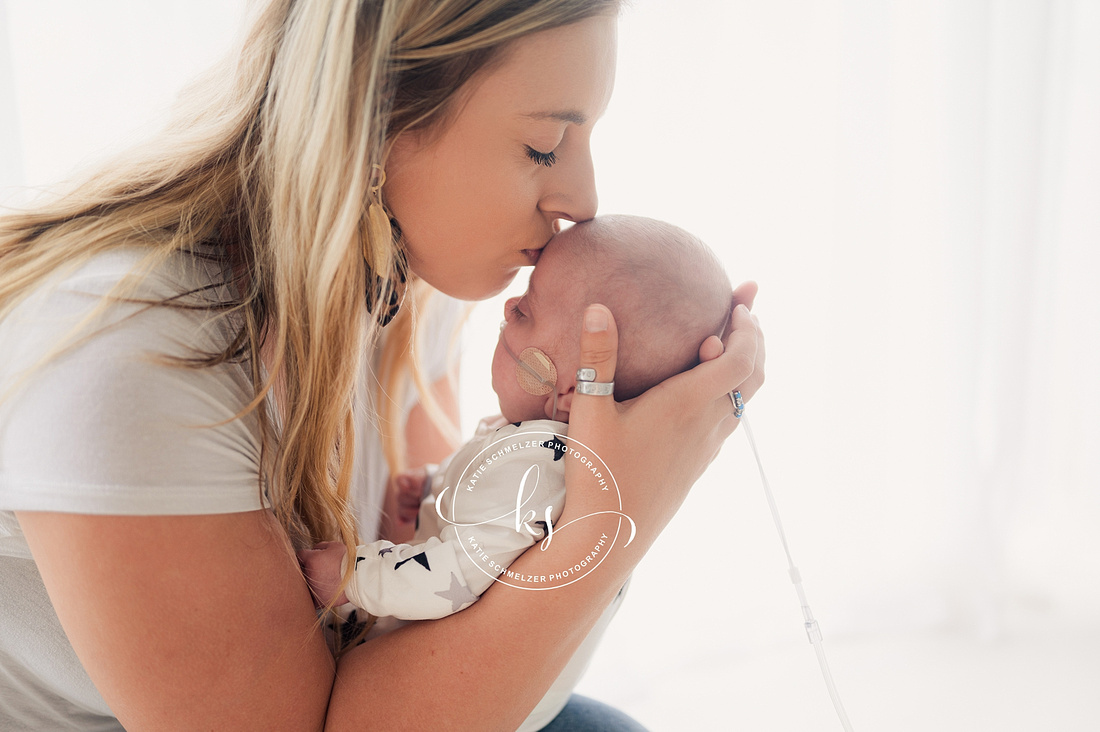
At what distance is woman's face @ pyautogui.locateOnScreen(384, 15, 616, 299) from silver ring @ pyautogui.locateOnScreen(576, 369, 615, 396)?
0.17m

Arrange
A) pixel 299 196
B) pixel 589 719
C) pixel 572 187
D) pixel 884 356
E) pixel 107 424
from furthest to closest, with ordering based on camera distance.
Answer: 1. pixel 884 356
2. pixel 589 719
3. pixel 572 187
4. pixel 299 196
5. pixel 107 424

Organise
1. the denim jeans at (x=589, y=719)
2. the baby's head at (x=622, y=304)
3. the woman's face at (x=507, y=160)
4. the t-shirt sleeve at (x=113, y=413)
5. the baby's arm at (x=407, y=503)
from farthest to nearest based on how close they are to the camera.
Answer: the baby's arm at (x=407, y=503), the denim jeans at (x=589, y=719), the baby's head at (x=622, y=304), the woman's face at (x=507, y=160), the t-shirt sleeve at (x=113, y=413)

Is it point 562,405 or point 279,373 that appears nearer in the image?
point 279,373

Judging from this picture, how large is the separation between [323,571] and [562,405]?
31 cm

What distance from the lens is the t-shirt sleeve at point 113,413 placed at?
21.9 inches

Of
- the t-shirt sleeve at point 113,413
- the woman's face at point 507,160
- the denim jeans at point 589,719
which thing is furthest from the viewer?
the denim jeans at point 589,719

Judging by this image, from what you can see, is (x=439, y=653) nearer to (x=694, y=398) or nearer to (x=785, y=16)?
(x=694, y=398)

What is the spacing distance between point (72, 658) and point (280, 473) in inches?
11.4

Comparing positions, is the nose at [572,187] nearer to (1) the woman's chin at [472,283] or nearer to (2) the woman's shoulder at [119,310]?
(1) the woman's chin at [472,283]

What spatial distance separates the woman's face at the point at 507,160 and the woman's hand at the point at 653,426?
14cm

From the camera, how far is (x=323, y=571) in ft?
2.44

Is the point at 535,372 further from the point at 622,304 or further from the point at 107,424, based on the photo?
the point at 107,424

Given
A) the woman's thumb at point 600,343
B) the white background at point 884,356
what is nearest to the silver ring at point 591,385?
the woman's thumb at point 600,343

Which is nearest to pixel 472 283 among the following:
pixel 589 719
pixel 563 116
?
pixel 563 116
